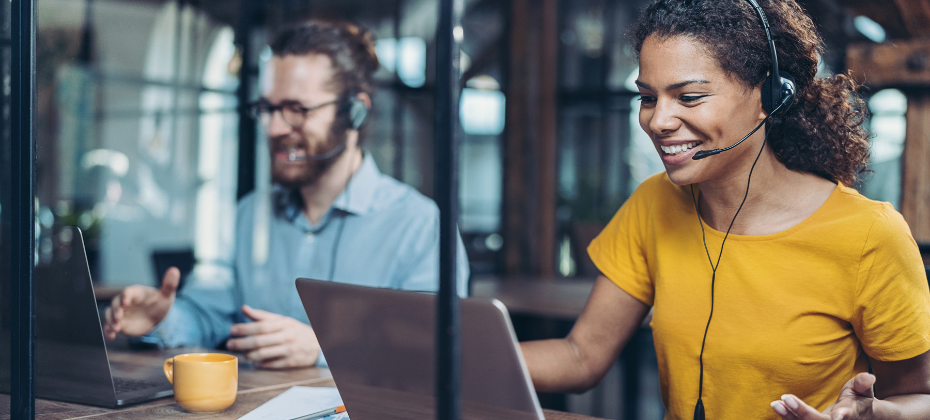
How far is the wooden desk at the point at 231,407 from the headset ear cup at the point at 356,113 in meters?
0.71

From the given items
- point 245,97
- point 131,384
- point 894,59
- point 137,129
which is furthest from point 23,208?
point 137,129

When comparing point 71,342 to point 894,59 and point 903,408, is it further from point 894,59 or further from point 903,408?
point 894,59

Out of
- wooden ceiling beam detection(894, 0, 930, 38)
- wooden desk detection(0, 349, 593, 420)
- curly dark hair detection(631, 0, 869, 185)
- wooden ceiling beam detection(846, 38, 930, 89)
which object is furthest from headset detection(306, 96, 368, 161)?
wooden ceiling beam detection(894, 0, 930, 38)

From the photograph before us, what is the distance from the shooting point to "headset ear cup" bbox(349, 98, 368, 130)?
5.92ft

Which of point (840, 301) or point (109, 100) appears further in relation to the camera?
point (109, 100)

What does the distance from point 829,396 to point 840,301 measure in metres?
0.17

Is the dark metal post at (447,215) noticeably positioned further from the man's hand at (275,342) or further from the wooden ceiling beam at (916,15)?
the wooden ceiling beam at (916,15)

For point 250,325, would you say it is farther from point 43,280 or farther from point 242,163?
point 242,163

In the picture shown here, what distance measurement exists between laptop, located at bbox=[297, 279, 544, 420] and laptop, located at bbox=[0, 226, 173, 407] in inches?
15.8

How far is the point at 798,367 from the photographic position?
112cm

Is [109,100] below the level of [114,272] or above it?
above

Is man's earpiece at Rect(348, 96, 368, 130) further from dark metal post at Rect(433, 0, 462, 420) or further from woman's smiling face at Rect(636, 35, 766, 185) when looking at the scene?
dark metal post at Rect(433, 0, 462, 420)

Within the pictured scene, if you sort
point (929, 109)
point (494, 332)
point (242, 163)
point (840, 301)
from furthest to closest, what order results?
point (242, 163) → point (929, 109) → point (840, 301) → point (494, 332)

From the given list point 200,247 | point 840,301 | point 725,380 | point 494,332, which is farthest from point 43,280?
point 200,247
